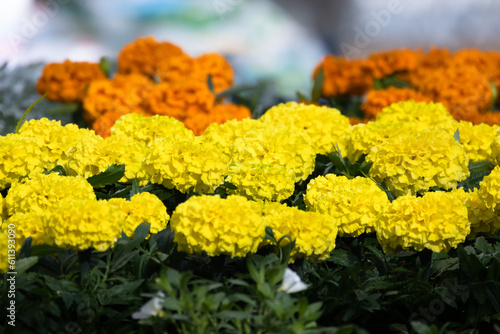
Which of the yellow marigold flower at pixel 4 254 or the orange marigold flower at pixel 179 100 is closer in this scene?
the yellow marigold flower at pixel 4 254

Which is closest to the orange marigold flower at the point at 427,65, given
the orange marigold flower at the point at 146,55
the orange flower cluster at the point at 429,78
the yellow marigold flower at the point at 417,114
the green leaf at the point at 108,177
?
the orange flower cluster at the point at 429,78

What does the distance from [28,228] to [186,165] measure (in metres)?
0.44

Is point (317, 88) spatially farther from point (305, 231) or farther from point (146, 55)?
point (305, 231)

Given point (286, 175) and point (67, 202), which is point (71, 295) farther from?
point (286, 175)

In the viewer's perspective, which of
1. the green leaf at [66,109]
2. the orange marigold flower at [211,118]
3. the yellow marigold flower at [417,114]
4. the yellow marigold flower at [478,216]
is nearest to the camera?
the yellow marigold flower at [478,216]

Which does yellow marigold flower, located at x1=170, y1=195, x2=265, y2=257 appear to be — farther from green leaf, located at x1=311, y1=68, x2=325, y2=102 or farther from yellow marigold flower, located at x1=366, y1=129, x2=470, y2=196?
green leaf, located at x1=311, y1=68, x2=325, y2=102

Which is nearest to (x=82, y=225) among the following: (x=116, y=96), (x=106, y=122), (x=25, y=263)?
(x=25, y=263)

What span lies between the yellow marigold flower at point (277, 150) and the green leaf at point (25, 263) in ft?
2.34

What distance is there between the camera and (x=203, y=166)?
5.52 ft

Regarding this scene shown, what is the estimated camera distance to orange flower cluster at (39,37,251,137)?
2756mm

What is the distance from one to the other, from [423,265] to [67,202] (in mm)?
930

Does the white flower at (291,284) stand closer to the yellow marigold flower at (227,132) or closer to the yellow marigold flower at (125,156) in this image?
the yellow marigold flower at (125,156)

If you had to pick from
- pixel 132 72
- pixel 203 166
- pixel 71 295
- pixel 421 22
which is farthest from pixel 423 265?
pixel 421 22

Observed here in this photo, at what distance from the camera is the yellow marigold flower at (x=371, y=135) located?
2.04 meters
